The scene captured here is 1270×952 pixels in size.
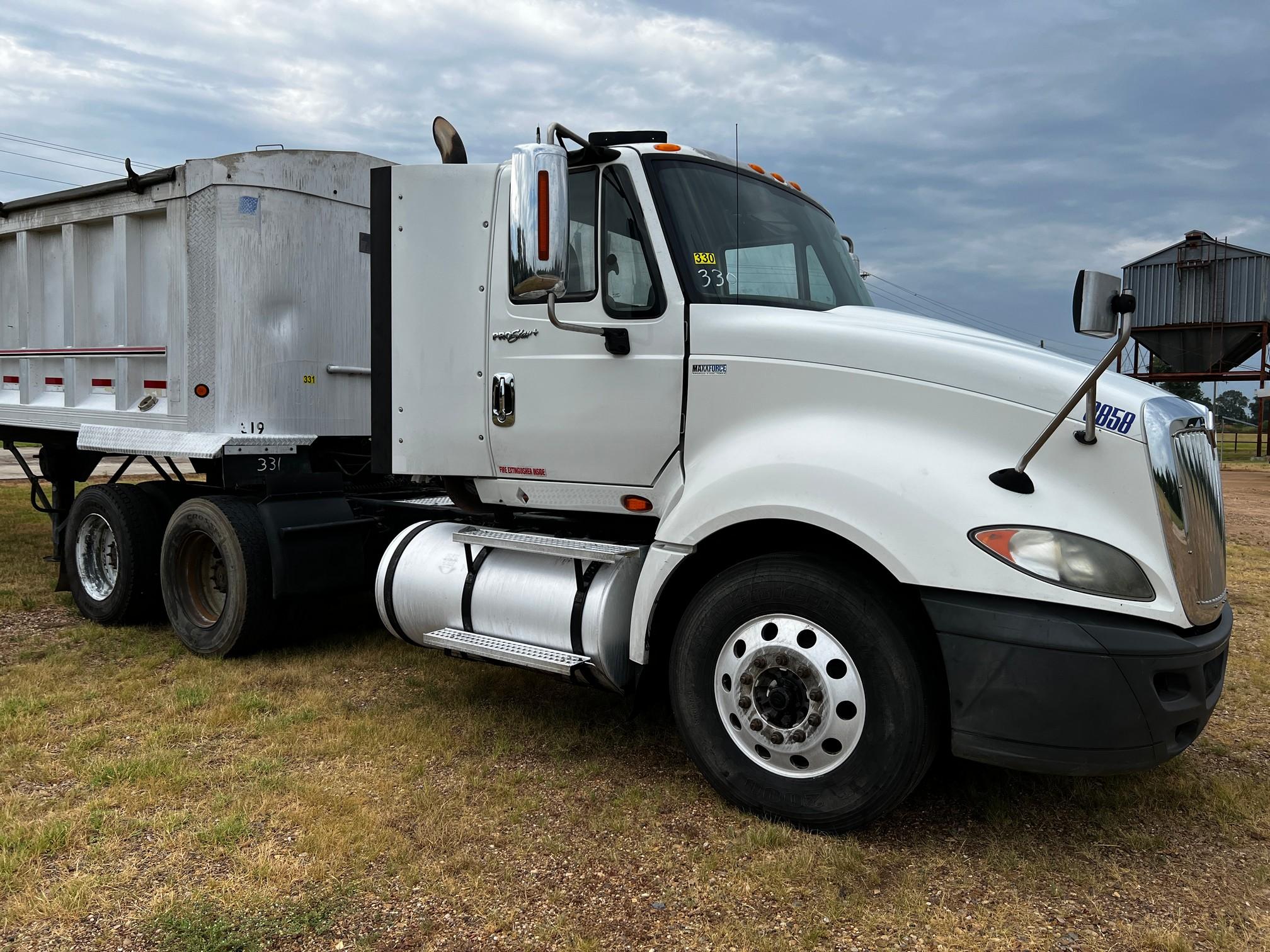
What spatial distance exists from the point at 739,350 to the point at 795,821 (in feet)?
6.04

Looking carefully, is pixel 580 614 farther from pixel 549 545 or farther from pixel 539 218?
pixel 539 218

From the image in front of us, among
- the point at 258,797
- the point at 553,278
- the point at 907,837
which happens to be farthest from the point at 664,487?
the point at 258,797

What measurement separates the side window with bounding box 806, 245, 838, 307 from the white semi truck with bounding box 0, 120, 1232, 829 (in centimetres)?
4

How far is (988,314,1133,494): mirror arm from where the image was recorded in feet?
9.73

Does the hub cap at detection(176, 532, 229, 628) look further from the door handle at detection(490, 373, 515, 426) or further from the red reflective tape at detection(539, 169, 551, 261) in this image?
the red reflective tape at detection(539, 169, 551, 261)

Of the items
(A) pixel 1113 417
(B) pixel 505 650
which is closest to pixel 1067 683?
(A) pixel 1113 417

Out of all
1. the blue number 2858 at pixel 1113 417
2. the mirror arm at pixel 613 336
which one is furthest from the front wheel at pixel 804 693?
the mirror arm at pixel 613 336

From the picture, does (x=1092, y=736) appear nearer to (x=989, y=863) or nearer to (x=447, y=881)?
(x=989, y=863)

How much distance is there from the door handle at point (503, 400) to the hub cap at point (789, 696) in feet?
5.29

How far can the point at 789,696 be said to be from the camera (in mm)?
3482

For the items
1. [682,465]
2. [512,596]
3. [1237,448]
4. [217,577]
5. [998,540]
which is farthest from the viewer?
[1237,448]

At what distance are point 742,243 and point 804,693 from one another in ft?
6.43

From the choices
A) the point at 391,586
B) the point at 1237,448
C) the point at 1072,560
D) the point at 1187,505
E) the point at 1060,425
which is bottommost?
the point at 1237,448

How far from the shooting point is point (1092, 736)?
3.03 metres
